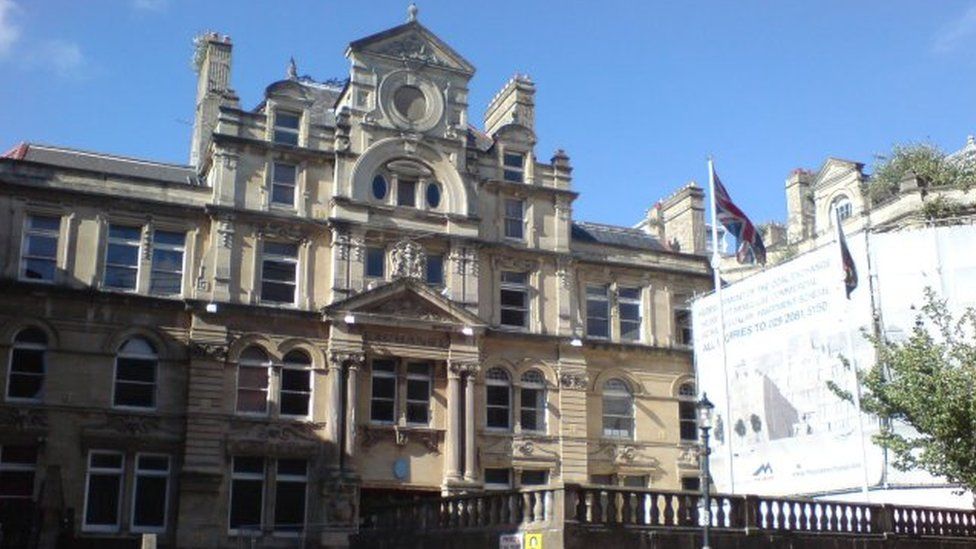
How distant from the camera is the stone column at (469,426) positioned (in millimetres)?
35219

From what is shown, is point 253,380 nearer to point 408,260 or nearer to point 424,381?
point 424,381

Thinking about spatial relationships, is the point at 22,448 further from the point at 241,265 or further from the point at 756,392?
the point at 756,392

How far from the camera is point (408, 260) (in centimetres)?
3609

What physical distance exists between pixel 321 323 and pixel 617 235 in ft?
47.7

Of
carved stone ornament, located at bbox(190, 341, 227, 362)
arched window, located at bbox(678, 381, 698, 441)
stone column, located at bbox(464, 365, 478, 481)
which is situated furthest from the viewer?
arched window, located at bbox(678, 381, 698, 441)

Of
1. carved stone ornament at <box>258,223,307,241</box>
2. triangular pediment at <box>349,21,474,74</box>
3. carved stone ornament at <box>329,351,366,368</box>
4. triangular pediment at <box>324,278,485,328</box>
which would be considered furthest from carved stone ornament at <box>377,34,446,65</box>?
carved stone ornament at <box>329,351,366,368</box>

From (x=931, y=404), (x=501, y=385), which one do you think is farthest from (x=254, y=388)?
(x=931, y=404)

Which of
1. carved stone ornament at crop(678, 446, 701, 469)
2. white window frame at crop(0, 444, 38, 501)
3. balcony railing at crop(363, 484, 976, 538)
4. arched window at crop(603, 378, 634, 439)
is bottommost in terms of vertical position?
balcony railing at crop(363, 484, 976, 538)

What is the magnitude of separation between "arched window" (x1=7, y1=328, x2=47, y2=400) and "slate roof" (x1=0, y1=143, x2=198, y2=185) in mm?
5872

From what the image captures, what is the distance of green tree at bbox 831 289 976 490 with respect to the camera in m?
22.2

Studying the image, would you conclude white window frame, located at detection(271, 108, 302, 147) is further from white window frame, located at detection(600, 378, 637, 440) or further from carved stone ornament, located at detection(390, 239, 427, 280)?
white window frame, located at detection(600, 378, 637, 440)

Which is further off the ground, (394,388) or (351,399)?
(394,388)

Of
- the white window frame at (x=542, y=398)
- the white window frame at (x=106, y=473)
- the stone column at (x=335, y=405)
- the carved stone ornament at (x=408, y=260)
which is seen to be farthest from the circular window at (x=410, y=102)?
the white window frame at (x=106, y=473)

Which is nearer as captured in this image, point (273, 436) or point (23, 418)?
point (23, 418)
